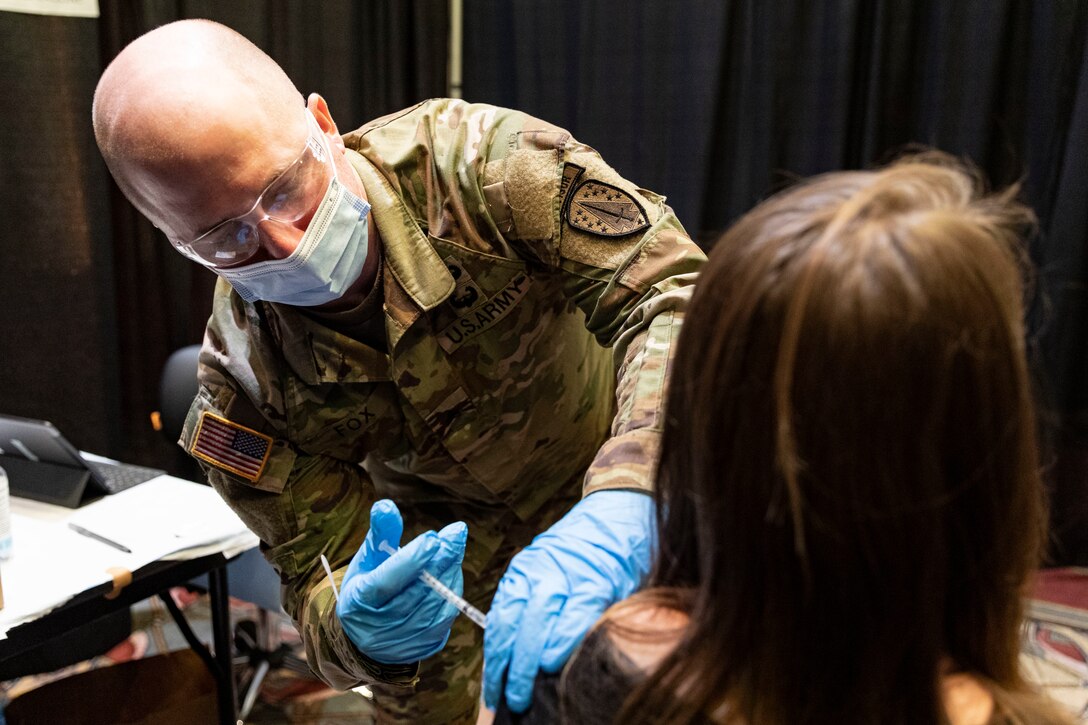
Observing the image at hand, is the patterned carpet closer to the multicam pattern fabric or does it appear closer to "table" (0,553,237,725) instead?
"table" (0,553,237,725)

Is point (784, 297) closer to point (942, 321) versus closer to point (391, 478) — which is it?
point (942, 321)

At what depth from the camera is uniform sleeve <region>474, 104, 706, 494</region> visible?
1136 mm

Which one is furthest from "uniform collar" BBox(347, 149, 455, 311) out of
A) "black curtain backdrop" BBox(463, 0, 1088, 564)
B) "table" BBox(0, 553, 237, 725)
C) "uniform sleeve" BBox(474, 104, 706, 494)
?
"black curtain backdrop" BBox(463, 0, 1088, 564)

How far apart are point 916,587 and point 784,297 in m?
0.25

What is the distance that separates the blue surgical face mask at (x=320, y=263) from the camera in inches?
48.0

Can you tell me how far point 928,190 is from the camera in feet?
2.09

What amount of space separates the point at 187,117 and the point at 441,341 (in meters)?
0.51

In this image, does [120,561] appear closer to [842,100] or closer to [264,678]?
[264,678]

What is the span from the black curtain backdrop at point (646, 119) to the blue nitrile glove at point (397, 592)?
5.93 feet

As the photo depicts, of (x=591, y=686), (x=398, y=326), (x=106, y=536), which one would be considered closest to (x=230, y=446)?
(x=398, y=326)

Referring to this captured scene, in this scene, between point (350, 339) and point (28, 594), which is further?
point (28, 594)

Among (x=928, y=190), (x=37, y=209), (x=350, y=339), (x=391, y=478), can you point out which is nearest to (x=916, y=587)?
(x=928, y=190)

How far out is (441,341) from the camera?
55.2 inches

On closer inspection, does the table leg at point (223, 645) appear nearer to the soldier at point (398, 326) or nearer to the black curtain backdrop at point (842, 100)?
the soldier at point (398, 326)
